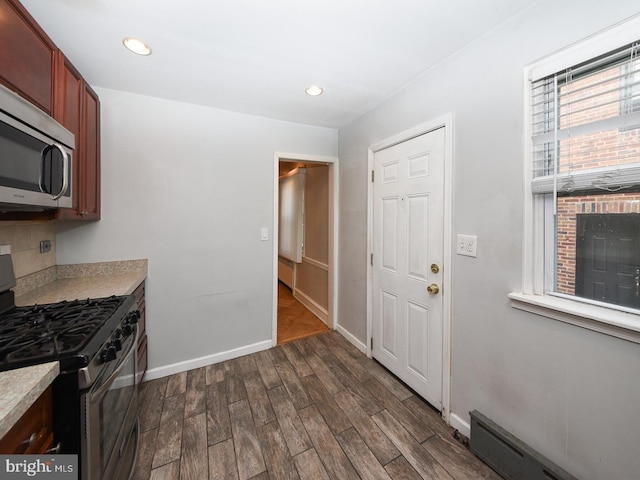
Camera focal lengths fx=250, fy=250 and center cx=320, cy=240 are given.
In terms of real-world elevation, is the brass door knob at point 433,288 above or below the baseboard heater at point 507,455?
above

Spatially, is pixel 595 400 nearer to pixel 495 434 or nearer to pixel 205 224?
pixel 495 434

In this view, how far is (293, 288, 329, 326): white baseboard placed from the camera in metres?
3.41

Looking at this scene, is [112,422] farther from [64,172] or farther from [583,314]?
[583,314]

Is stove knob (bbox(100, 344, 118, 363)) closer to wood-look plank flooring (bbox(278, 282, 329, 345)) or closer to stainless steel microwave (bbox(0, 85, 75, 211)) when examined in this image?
stainless steel microwave (bbox(0, 85, 75, 211))

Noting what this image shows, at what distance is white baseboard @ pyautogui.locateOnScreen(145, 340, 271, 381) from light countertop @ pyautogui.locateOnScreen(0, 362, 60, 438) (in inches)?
65.1

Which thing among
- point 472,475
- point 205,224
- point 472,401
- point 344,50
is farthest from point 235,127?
point 472,475

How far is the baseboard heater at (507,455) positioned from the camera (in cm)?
119

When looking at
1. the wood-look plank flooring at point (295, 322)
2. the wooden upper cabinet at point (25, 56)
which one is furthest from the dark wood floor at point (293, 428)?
the wooden upper cabinet at point (25, 56)

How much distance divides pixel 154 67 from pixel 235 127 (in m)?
0.79

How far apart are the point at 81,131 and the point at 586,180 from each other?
2.88 metres

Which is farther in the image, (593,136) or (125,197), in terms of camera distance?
(125,197)

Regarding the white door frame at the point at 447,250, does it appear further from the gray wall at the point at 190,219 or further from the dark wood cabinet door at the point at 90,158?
the dark wood cabinet door at the point at 90,158

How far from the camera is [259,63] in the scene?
1.73 metres

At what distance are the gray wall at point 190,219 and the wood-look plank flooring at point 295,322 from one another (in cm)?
37
